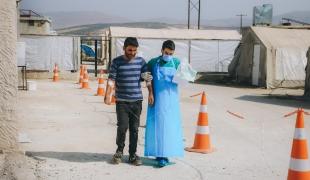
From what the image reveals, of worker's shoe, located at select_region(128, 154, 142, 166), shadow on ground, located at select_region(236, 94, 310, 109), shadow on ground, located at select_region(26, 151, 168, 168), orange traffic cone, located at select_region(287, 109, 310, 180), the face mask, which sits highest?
the face mask

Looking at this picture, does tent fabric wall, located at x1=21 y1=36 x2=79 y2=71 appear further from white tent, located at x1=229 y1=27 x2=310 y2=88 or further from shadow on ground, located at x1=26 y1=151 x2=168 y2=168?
shadow on ground, located at x1=26 y1=151 x2=168 y2=168

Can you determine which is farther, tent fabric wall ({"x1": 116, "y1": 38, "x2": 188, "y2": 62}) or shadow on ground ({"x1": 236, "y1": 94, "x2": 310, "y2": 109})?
tent fabric wall ({"x1": 116, "y1": 38, "x2": 188, "y2": 62})

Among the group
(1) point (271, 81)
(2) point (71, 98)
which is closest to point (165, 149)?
(2) point (71, 98)

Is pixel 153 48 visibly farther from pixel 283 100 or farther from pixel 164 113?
pixel 164 113

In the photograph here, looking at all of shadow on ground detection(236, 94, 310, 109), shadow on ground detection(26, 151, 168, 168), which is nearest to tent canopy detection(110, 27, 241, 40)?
shadow on ground detection(236, 94, 310, 109)

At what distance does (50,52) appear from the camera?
94.2ft

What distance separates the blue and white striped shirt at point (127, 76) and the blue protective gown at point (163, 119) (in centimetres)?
22

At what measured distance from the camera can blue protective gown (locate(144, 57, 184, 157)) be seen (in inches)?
291

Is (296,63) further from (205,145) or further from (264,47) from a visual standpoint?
(205,145)

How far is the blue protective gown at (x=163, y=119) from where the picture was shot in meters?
7.38

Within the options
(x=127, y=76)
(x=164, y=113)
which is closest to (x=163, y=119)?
(x=164, y=113)

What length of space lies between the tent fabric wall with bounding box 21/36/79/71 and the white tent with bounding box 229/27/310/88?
904 centimetres

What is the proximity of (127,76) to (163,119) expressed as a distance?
0.76m

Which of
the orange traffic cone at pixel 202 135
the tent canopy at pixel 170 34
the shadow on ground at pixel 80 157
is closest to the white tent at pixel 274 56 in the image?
the tent canopy at pixel 170 34
